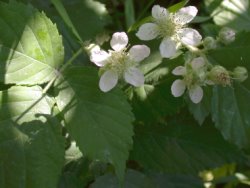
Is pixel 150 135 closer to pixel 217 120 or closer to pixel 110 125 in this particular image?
pixel 217 120

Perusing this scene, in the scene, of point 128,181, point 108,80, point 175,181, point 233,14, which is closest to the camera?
point 108,80

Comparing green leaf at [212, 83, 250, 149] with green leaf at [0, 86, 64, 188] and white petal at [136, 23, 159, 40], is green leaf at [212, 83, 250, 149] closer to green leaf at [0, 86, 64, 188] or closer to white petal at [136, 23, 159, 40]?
white petal at [136, 23, 159, 40]

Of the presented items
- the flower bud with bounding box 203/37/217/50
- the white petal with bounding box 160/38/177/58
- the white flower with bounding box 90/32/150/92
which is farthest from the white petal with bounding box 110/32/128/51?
the flower bud with bounding box 203/37/217/50

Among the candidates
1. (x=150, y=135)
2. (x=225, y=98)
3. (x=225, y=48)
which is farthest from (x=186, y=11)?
(x=150, y=135)

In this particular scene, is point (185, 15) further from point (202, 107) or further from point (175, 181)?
point (175, 181)

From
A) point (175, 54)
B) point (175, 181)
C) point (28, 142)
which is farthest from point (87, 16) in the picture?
point (28, 142)

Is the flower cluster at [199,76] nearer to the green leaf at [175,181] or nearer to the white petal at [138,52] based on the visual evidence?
the white petal at [138,52]

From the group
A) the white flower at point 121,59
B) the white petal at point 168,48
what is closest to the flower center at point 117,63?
the white flower at point 121,59
